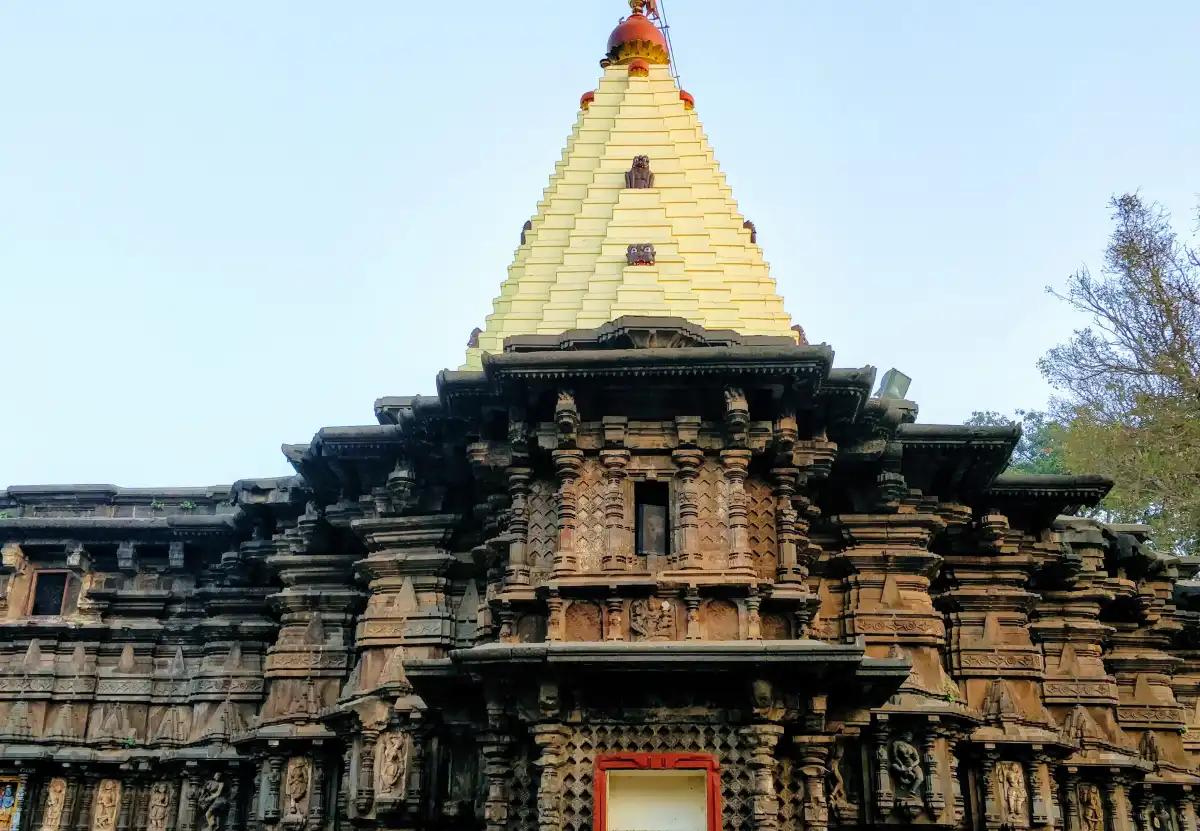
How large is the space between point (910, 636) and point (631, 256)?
232 inches

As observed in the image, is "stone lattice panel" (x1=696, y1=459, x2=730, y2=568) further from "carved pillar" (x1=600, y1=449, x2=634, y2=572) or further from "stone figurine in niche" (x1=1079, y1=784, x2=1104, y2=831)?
"stone figurine in niche" (x1=1079, y1=784, x2=1104, y2=831)

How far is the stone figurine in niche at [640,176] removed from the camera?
17.2 m

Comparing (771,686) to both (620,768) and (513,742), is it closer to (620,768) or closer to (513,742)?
(620,768)

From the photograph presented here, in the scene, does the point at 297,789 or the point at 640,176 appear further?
the point at 640,176

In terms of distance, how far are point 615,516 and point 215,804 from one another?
8.67 m

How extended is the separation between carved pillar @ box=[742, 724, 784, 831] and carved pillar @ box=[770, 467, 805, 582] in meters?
1.78

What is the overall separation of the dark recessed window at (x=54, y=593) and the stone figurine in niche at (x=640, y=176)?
10904mm

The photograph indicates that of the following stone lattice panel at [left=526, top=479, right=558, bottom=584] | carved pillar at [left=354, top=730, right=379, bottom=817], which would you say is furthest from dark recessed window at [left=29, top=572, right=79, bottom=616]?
stone lattice panel at [left=526, top=479, right=558, bottom=584]

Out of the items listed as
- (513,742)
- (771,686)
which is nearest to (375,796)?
(513,742)

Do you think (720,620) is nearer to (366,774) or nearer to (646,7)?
(366,774)

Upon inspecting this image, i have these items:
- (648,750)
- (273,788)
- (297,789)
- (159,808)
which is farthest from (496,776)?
(159,808)

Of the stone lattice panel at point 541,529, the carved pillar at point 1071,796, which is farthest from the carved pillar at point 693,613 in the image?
the carved pillar at point 1071,796

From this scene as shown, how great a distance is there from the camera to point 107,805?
18984mm

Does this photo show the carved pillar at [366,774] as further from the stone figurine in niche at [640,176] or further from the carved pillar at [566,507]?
the stone figurine in niche at [640,176]
